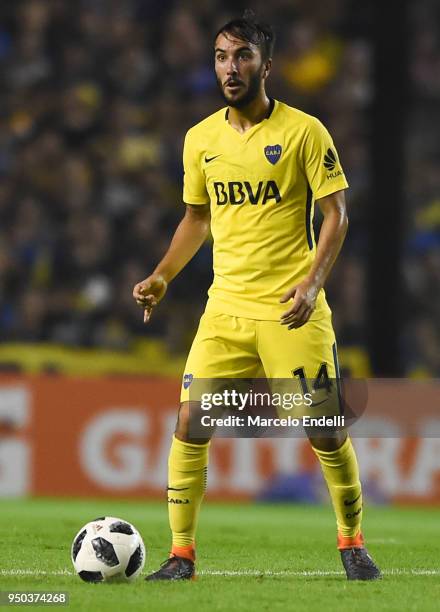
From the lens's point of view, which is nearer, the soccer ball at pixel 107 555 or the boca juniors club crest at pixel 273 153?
the soccer ball at pixel 107 555

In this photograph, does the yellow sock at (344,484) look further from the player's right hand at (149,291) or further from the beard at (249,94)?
the beard at (249,94)

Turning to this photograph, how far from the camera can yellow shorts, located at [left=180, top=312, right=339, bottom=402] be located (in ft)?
18.8

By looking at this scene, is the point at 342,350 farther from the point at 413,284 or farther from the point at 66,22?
the point at 66,22

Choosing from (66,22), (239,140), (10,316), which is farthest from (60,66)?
(239,140)

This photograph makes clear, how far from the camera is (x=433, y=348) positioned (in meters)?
12.9

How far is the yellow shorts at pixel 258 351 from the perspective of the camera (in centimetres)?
572

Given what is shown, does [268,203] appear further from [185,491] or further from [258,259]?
[185,491]

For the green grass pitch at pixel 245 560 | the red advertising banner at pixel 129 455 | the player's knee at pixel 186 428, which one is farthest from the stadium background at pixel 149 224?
the player's knee at pixel 186 428

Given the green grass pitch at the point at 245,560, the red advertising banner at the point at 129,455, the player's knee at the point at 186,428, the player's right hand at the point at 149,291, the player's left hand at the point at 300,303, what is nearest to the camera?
the green grass pitch at the point at 245,560

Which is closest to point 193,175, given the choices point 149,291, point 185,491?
point 149,291

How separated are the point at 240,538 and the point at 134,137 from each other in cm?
670

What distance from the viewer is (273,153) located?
5773 mm

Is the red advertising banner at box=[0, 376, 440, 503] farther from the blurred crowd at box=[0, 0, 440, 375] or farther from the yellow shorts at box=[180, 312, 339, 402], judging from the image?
the yellow shorts at box=[180, 312, 339, 402]
